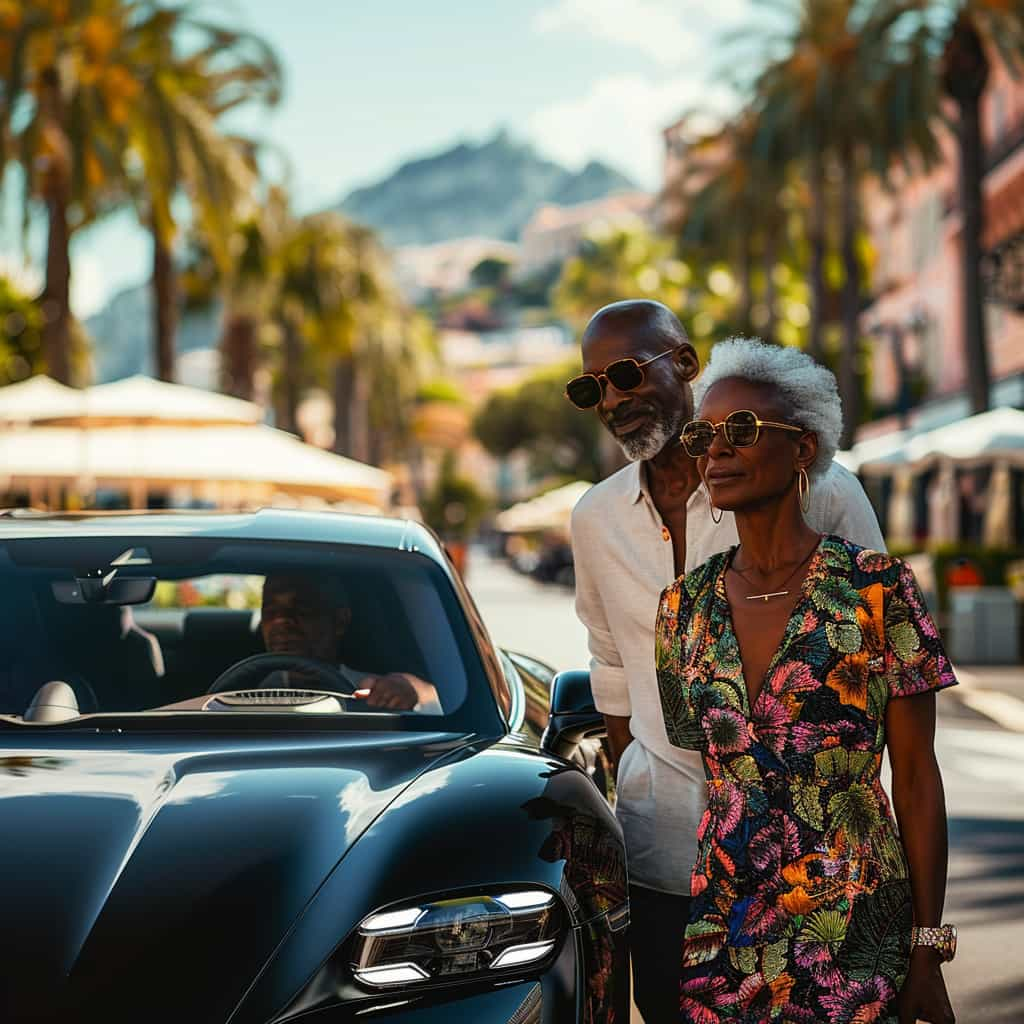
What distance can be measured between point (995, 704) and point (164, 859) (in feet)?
44.2

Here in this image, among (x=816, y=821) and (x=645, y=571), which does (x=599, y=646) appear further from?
(x=816, y=821)

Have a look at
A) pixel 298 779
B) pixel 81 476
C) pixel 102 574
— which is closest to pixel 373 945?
pixel 298 779

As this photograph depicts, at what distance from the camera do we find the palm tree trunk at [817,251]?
3684 cm

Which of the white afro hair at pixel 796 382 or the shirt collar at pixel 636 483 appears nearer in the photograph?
the white afro hair at pixel 796 382

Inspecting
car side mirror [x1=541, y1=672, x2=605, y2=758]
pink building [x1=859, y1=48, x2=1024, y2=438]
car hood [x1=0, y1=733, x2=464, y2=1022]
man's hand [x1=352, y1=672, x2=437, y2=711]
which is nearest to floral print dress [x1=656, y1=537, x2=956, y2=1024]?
car hood [x1=0, y1=733, x2=464, y2=1022]

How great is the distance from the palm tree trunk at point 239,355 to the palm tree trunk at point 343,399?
17.7 metres

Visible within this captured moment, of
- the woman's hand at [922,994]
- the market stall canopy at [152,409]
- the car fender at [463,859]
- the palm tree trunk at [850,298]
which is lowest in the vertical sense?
the woman's hand at [922,994]

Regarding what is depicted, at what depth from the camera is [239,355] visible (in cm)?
4344

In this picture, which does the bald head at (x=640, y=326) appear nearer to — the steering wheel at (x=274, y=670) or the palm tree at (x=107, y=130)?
the steering wheel at (x=274, y=670)

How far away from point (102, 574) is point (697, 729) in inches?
68.1

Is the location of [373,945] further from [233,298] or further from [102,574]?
[233,298]

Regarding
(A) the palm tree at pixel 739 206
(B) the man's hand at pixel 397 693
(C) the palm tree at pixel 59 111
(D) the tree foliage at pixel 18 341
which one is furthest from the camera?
(D) the tree foliage at pixel 18 341

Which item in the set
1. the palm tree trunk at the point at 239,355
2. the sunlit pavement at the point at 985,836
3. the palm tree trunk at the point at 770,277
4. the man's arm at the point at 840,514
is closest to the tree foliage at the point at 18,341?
the palm tree trunk at the point at 239,355

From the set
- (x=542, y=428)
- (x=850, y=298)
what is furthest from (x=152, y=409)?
(x=542, y=428)
